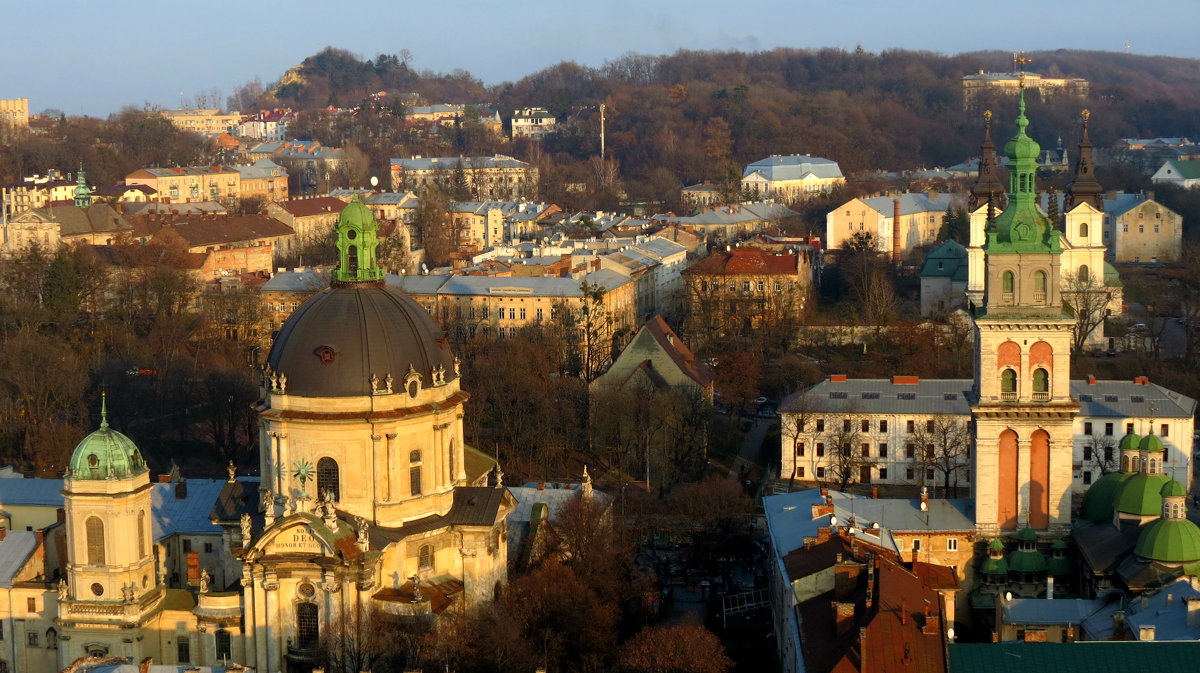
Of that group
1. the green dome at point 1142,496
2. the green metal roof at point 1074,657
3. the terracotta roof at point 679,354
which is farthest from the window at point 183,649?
the terracotta roof at point 679,354

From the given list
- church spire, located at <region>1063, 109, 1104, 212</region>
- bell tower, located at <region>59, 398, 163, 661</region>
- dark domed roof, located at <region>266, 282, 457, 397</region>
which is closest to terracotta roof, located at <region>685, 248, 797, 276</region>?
church spire, located at <region>1063, 109, 1104, 212</region>

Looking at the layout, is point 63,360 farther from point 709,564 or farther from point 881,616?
point 881,616

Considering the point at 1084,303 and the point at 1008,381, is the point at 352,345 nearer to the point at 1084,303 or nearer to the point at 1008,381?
the point at 1008,381

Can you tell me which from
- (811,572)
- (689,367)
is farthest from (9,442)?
(811,572)

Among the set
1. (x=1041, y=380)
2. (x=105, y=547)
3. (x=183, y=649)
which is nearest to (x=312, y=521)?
(x=183, y=649)

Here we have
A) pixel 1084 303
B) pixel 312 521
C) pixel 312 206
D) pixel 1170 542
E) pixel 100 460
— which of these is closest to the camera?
pixel 312 521
